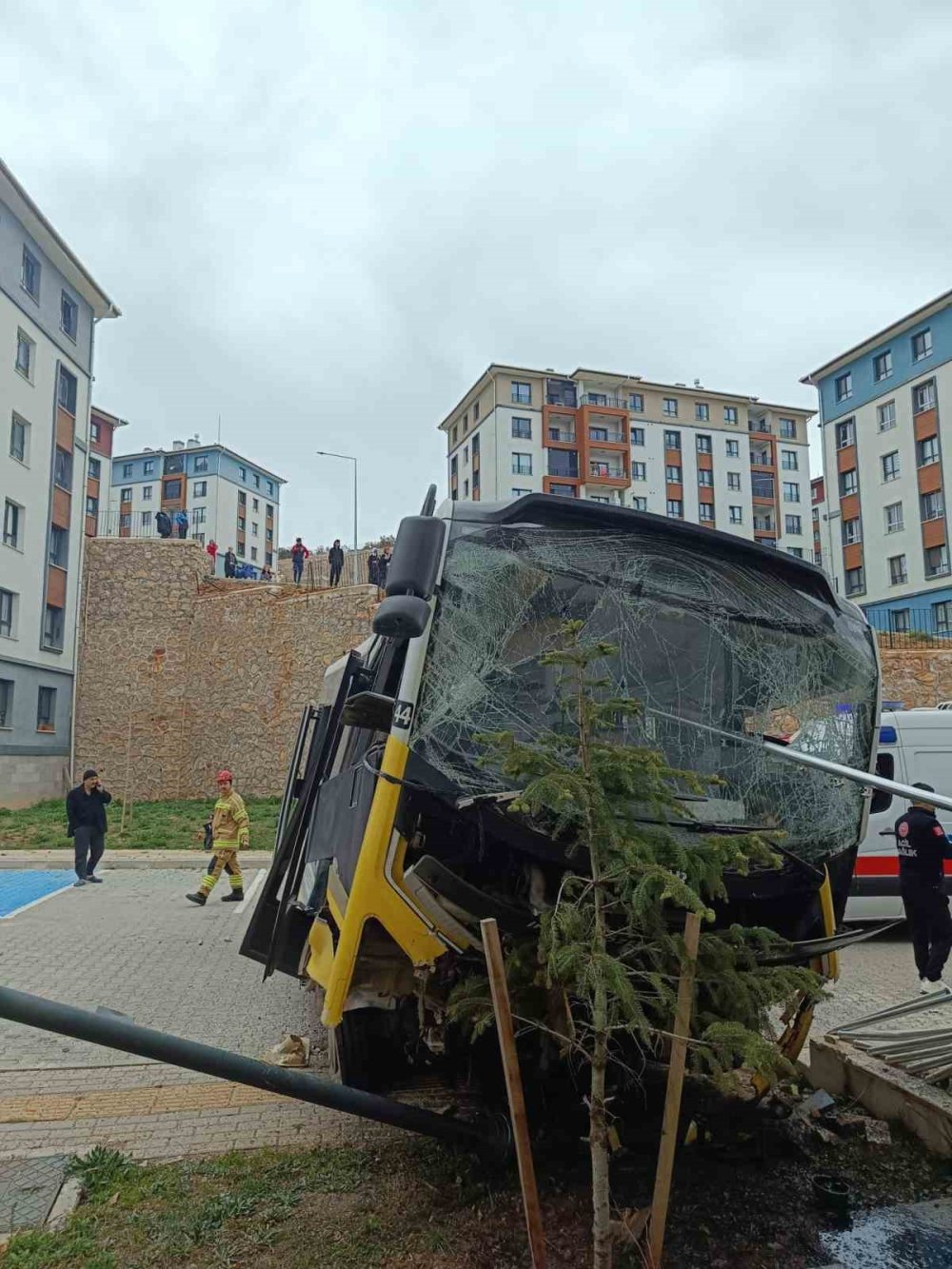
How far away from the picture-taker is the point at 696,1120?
3959mm

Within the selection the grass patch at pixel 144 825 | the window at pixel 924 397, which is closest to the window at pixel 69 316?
the grass patch at pixel 144 825

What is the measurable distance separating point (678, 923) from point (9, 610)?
2924 centimetres

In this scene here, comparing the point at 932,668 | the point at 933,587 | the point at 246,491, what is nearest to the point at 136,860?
the point at 932,668

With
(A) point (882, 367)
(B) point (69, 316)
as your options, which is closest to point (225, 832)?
(B) point (69, 316)

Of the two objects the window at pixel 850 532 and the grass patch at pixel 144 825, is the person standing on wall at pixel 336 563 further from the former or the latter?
the window at pixel 850 532

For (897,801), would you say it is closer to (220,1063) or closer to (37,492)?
(220,1063)

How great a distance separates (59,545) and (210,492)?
51.3 meters

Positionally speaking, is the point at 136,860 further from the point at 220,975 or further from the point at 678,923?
the point at 678,923

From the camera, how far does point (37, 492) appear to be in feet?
97.9

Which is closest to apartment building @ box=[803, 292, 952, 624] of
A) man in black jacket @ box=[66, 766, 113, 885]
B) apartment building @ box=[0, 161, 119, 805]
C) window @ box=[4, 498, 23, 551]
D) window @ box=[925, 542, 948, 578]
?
window @ box=[925, 542, 948, 578]

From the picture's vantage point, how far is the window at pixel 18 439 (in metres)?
29.1

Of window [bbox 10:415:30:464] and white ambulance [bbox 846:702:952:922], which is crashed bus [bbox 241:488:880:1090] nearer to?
white ambulance [bbox 846:702:952:922]

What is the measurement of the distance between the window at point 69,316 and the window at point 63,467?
442 centimetres

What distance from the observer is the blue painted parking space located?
1196 cm
